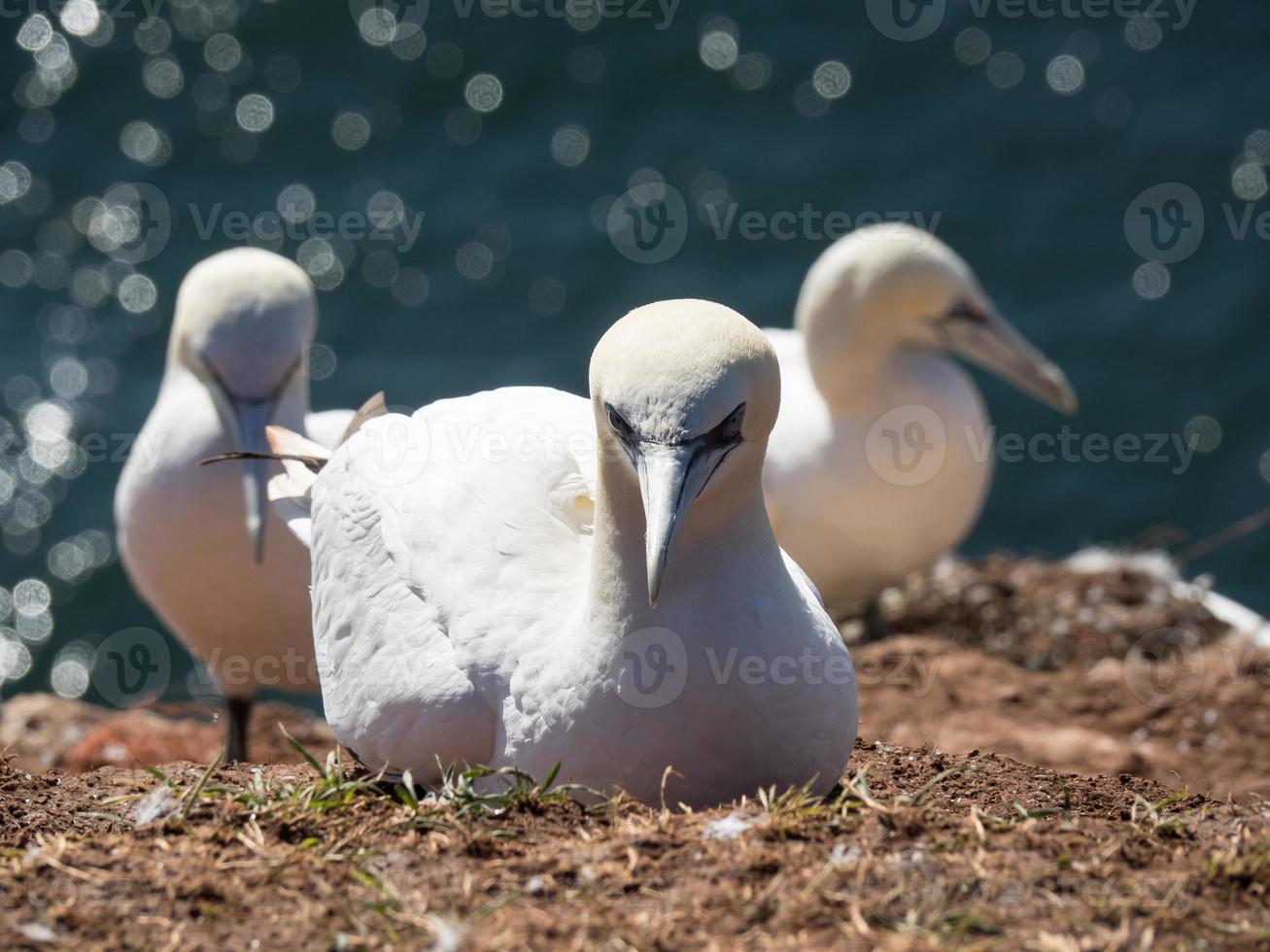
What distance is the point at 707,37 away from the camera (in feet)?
48.3

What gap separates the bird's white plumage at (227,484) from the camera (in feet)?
21.8

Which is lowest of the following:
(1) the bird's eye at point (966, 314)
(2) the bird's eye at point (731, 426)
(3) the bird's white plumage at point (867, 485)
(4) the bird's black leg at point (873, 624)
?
(4) the bird's black leg at point (873, 624)

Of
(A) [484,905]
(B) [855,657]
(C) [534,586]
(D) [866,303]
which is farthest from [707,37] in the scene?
(A) [484,905]

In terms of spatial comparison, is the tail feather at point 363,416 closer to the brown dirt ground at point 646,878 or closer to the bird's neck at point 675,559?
the bird's neck at point 675,559

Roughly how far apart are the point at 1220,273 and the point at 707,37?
16.0 ft

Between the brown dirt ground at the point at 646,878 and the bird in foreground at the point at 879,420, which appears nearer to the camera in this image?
the brown dirt ground at the point at 646,878

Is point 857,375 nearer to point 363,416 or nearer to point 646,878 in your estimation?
point 363,416

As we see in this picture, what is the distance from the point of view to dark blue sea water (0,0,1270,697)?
40.2 feet

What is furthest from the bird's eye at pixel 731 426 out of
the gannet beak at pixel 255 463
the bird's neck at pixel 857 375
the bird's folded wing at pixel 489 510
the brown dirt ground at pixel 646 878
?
the bird's neck at pixel 857 375

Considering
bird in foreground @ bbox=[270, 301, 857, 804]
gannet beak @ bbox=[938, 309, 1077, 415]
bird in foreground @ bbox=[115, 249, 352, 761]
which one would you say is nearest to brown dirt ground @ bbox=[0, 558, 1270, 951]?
bird in foreground @ bbox=[270, 301, 857, 804]

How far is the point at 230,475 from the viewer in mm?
6730

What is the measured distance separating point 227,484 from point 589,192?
780 centimetres

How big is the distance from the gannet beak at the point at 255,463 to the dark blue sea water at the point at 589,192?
5032 millimetres

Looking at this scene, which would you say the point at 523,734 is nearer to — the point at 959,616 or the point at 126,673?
the point at 959,616
